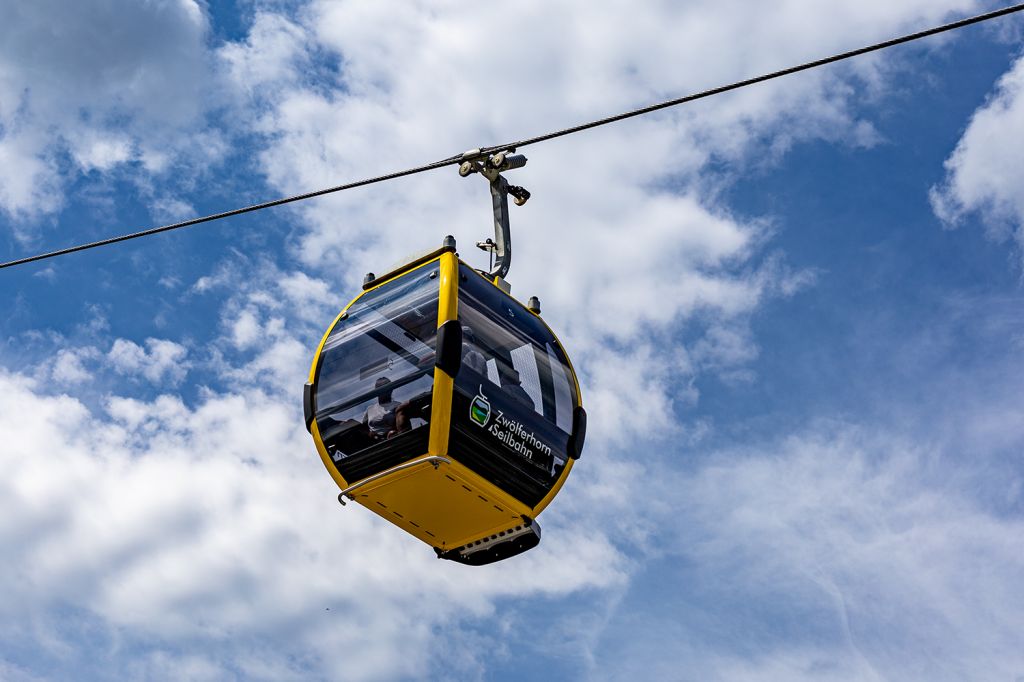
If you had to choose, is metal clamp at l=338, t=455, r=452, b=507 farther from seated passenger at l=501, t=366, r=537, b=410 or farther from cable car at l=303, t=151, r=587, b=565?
seated passenger at l=501, t=366, r=537, b=410

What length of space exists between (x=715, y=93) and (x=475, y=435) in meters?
4.18

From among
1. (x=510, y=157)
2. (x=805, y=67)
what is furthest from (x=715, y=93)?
(x=510, y=157)

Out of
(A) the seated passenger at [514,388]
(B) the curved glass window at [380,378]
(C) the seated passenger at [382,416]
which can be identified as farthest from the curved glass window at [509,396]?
(C) the seated passenger at [382,416]

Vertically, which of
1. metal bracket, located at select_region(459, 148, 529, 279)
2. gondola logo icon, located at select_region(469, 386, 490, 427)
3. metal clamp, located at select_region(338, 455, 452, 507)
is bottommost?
metal clamp, located at select_region(338, 455, 452, 507)

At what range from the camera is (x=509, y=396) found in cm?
1512

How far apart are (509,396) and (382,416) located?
1350mm

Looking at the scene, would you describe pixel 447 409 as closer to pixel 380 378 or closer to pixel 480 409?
pixel 480 409

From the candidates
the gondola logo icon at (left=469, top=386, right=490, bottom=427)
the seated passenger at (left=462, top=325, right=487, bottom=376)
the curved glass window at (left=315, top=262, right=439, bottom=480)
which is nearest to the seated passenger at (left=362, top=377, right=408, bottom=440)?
the curved glass window at (left=315, top=262, right=439, bottom=480)

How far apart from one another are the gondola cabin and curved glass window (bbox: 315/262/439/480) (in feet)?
0.05

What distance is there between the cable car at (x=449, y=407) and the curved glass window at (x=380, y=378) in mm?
14

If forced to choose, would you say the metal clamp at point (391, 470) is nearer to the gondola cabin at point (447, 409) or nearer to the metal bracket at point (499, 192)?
the gondola cabin at point (447, 409)

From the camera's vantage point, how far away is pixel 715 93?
13.3 metres

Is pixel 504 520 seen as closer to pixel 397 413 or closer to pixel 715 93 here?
pixel 397 413

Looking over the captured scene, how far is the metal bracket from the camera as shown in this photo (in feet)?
53.2
